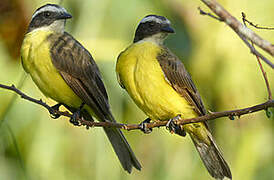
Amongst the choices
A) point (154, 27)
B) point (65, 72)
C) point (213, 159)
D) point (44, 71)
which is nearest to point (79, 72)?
point (65, 72)

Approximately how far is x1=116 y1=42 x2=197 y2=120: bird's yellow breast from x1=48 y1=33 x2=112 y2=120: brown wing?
365mm

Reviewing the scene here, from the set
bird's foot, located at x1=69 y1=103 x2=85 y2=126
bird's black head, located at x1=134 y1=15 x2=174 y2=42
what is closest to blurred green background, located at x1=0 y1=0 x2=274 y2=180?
bird's foot, located at x1=69 y1=103 x2=85 y2=126

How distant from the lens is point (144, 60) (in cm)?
464

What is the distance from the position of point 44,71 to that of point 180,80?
1278 millimetres

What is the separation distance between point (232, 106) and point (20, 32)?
388 centimetres

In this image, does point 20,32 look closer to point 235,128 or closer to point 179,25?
point 179,25

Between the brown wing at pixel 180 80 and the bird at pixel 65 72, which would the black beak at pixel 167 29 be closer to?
the brown wing at pixel 180 80

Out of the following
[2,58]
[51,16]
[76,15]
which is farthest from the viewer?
[2,58]

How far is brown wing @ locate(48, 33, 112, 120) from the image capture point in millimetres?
4875

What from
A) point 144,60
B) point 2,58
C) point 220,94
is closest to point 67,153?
point 2,58

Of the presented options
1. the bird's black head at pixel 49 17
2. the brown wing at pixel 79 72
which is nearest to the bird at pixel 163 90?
the brown wing at pixel 79 72

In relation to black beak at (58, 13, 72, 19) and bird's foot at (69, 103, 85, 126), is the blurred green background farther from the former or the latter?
black beak at (58, 13, 72, 19)

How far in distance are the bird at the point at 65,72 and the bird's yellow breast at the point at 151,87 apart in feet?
1.40

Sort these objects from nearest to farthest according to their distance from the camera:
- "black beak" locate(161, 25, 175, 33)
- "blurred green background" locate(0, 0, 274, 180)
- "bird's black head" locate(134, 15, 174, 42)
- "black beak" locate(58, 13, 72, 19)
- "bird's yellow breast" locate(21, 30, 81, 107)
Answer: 1. "bird's yellow breast" locate(21, 30, 81, 107)
2. "black beak" locate(161, 25, 175, 33)
3. "bird's black head" locate(134, 15, 174, 42)
4. "black beak" locate(58, 13, 72, 19)
5. "blurred green background" locate(0, 0, 274, 180)
